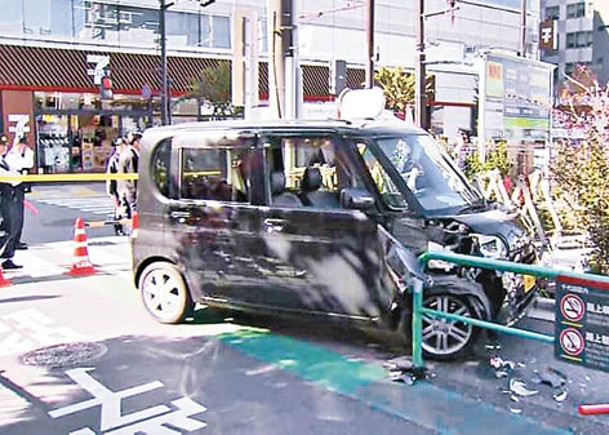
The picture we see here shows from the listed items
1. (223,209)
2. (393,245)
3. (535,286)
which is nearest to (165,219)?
(223,209)

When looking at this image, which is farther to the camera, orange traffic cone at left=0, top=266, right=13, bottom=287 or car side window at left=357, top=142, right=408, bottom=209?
orange traffic cone at left=0, top=266, right=13, bottom=287

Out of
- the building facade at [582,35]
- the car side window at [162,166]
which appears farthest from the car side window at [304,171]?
the building facade at [582,35]

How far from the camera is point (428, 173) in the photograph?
20.1 ft

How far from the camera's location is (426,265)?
217 inches

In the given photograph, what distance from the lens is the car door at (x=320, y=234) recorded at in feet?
18.8

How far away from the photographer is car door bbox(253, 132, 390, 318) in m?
5.74

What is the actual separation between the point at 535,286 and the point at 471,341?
82 centimetres

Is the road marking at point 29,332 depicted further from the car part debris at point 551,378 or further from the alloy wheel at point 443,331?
the car part debris at point 551,378

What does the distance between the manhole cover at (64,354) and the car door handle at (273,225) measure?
6.06 ft

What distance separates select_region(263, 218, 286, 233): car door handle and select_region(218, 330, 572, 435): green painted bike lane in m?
1.06

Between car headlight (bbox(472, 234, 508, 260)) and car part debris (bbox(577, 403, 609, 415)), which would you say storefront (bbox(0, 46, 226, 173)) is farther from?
car part debris (bbox(577, 403, 609, 415))

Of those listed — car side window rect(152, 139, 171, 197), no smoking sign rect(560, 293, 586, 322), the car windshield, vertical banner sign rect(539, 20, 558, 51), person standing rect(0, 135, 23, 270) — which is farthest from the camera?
vertical banner sign rect(539, 20, 558, 51)

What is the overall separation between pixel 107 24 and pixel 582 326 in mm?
28653

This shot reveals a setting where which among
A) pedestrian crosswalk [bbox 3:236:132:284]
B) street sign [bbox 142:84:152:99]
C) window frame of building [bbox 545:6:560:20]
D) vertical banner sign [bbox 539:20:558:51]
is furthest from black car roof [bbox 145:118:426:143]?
window frame of building [bbox 545:6:560:20]
